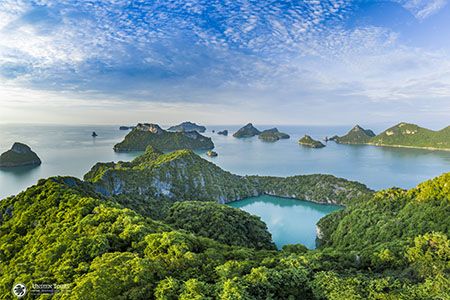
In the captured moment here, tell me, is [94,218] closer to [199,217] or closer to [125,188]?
[199,217]

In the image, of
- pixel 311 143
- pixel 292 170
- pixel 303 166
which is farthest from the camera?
pixel 311 143

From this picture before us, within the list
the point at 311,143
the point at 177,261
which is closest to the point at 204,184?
the point at 177,261

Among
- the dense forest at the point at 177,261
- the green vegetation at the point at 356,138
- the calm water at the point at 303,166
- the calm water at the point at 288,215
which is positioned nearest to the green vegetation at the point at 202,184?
the calm water at the point at 288,215

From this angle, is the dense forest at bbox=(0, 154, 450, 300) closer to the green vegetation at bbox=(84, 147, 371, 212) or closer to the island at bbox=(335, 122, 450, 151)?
the green vegetation at bbox=(84, 147, 371, 212)

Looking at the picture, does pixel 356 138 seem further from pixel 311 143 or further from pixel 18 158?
pixel 18 158

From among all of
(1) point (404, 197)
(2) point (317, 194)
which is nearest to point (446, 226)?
(1) point (404, 197)

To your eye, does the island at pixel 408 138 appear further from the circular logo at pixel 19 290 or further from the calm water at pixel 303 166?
the circular logo at pixel 19 290

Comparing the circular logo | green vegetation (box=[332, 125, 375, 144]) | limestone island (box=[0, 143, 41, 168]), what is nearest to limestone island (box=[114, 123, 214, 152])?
limestone island (box=[0, 143, 41, 168])
